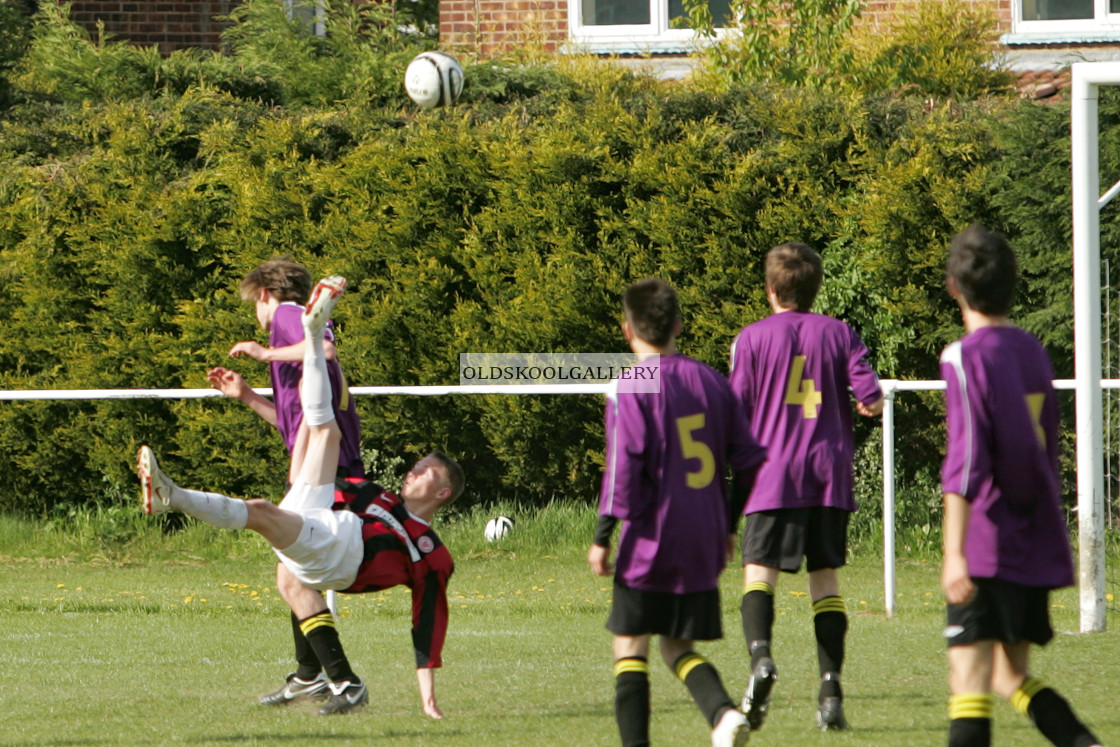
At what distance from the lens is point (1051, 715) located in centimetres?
380

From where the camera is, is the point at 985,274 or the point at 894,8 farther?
the point at 894,8

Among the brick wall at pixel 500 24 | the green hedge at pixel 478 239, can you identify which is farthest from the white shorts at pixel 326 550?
the brick wall at pixel 500 24

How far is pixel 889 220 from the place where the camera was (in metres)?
10.0

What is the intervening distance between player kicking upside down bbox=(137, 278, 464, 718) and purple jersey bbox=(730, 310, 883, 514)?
4.26 ft

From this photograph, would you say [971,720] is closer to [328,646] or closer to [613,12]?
[328,646]

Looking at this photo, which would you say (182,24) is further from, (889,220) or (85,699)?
(85,699)

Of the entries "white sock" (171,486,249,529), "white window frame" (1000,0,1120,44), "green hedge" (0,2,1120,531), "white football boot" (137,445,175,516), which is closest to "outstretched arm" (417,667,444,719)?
"white sock" (171,486,249,529)

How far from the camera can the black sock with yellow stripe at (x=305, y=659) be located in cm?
559

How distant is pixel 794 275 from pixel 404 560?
1.85 meters

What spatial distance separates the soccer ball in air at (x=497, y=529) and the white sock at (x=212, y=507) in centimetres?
562

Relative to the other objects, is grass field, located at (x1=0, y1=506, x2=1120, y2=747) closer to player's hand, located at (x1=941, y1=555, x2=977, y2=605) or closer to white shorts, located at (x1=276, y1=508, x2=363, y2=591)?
white shorts, located at (x1=276, y1=508, x2=363, y2=591)

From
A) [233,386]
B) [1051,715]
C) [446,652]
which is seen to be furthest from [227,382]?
[1051,715]

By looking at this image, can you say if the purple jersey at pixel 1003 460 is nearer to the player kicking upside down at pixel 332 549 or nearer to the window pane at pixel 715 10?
the player kicking upside down at pixel 332 549

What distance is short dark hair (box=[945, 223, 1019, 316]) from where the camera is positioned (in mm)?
Answer: 3783
